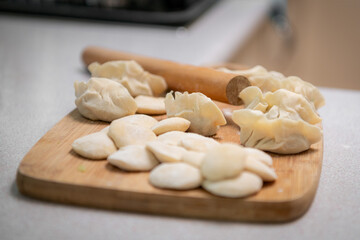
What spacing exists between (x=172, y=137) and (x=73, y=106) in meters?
0.44

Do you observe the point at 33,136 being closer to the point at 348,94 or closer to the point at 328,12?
the point at 348,94

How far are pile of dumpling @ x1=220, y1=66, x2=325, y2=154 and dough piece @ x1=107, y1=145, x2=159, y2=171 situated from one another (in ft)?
0.67

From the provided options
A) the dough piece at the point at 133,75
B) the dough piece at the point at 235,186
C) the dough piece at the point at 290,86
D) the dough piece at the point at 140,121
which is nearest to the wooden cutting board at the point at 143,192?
the dough piece at the point at 235,186

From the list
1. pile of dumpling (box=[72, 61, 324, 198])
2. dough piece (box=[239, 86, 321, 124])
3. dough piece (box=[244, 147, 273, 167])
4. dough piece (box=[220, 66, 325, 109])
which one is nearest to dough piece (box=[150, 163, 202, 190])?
pile of dumpling (box=[72, 61, 324, 198])

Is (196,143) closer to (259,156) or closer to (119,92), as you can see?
(259,156)

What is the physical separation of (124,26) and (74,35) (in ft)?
0.70

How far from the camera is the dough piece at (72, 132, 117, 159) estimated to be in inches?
32.0

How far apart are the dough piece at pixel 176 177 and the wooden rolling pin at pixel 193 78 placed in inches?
13.8

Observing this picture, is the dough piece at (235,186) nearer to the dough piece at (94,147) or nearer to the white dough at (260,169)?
the white dough at (260,169)

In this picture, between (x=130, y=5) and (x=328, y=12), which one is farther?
(x=328, y=12)

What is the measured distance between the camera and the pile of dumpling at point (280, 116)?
86 centimetres

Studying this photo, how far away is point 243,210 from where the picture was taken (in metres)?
0.70

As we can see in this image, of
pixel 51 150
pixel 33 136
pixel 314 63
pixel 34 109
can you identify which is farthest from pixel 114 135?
pixel 314 63

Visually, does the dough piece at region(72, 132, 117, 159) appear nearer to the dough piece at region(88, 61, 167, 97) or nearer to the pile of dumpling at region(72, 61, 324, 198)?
the pile of dumpling at region(72, 61, 324, 198)
